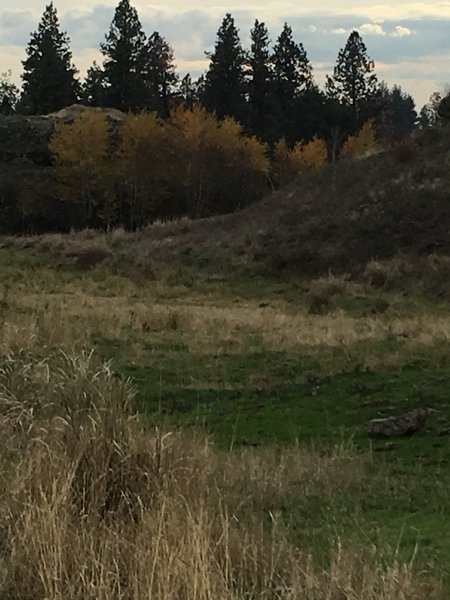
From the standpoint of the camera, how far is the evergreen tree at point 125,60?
219 feet

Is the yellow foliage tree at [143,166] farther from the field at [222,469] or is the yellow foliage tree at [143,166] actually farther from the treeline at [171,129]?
the field at [222,469]

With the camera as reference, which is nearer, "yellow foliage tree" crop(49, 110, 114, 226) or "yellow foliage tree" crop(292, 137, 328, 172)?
"yellow foliage tree" crop(49, 110, 114, 226)

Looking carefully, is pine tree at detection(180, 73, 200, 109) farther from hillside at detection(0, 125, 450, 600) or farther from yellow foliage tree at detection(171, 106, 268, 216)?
hillside at detection(0, 125, 450, 600)

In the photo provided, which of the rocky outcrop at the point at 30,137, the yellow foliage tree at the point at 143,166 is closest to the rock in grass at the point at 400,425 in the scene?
the yellow foliage tree at the point at 143,166

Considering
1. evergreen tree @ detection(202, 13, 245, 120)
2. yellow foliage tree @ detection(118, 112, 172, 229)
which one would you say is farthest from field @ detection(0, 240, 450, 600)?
evergreen tree @ detection(202, 13, 245, 120)

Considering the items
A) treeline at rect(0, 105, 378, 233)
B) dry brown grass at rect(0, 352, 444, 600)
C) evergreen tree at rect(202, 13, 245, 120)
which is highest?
evergreen tree at rect(202, 13, 245, 120)

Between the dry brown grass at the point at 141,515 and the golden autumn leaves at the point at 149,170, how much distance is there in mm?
44145

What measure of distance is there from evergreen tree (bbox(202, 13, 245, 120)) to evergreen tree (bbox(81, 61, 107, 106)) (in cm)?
848

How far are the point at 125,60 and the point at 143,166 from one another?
2005 cm

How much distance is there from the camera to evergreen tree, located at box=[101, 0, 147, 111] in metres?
66.7

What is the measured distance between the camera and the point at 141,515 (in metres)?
4.74

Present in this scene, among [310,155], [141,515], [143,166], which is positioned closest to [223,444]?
[141,515]

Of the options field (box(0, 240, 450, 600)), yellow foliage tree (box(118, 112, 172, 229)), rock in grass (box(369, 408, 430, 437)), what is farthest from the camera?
yellow foliage tree (box(118, 112, 172, 229))

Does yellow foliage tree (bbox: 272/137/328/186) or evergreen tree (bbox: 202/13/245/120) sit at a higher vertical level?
evergreen tree (bbox: 202/13/245/120)
